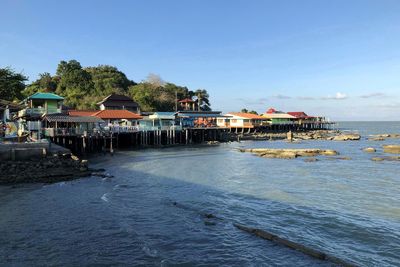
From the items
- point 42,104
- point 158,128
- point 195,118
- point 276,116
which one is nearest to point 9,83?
point 42,104

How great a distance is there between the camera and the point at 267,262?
1045 cm

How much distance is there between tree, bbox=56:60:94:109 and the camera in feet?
249

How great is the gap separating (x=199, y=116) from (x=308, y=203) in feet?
168

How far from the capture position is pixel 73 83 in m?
81.2

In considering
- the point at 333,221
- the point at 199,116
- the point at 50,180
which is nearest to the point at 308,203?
the point at 333,221

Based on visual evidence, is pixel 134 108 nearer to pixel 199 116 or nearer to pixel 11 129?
pixel 199 116

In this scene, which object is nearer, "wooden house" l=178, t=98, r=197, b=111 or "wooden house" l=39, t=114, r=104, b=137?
"wooden house" l=39, t=114, r=104, b=137

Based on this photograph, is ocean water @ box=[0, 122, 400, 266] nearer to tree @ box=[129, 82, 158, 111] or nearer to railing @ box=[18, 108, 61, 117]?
railing @ box=[18, 108, 61, 117]

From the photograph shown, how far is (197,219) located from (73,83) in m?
74.4

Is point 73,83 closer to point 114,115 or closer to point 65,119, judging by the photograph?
point 114,115

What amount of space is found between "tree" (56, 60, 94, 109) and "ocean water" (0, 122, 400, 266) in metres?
54.7

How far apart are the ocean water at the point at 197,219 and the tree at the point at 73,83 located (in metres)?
54.7

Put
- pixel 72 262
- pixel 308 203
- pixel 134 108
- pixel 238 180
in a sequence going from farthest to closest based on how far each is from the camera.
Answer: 1. pixel 134 108
2. pixel 238 180
3. pixel 308 203
4. pixel 72 262

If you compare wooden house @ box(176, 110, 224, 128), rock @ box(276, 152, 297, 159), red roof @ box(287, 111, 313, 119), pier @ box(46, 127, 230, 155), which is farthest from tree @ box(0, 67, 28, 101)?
red roof @ box(287, 111, 313, 119)
